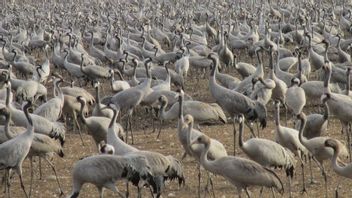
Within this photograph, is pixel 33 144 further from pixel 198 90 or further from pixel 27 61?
pixel 27 61

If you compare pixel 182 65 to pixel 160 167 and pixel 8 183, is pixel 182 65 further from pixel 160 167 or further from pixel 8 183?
pixel 160 167

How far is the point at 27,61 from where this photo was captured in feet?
62.6

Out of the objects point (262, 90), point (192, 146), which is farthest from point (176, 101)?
point (192, 146)

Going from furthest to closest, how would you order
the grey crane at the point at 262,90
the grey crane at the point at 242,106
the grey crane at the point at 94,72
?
the grey crane at the point at 94,72, the grey crane at the point at 262,90, the grey crane at the point at 242,106

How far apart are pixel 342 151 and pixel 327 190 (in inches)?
24.3

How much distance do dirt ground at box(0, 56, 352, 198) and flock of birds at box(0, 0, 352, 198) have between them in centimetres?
19

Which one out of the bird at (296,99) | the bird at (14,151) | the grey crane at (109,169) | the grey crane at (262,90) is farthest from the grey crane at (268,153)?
the grey crane at (262,90)

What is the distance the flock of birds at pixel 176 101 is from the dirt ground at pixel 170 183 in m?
0.19

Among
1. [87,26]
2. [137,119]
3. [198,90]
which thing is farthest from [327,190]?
[87,26]

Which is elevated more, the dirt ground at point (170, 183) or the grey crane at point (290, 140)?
the grey crane at point (290, 140)

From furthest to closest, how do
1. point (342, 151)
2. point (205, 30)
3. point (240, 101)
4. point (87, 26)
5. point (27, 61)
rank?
point (87, 26) < point (205, 30) < point (27, 61) < point (240, 101) < point (342, 151)

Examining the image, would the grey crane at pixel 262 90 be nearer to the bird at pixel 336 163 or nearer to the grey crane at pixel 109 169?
the bird at pixel 336 163

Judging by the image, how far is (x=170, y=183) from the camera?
991 cm

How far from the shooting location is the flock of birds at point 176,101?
8367 millimetres
